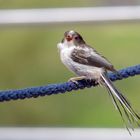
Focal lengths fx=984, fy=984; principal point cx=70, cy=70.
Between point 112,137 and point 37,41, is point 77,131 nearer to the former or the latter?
point 112,137

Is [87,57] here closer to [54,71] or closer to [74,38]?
[74,38]

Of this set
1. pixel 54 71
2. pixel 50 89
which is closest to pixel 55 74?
pixel 54 71

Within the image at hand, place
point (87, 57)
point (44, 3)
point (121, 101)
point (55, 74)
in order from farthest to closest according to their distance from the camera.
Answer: point (44, 3) < point (55, 74) < point (87, 57) < point (121, 101)

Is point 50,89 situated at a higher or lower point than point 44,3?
lower

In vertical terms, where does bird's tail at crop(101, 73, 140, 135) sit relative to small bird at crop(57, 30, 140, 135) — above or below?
below

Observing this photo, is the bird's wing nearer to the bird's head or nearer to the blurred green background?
the bird's head

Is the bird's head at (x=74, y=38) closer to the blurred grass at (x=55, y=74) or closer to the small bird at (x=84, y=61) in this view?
the small bird at (x=84, y=61)

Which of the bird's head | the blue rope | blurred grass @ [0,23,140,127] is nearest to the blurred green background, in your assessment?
blurred grass @ [0,23,140,127]
